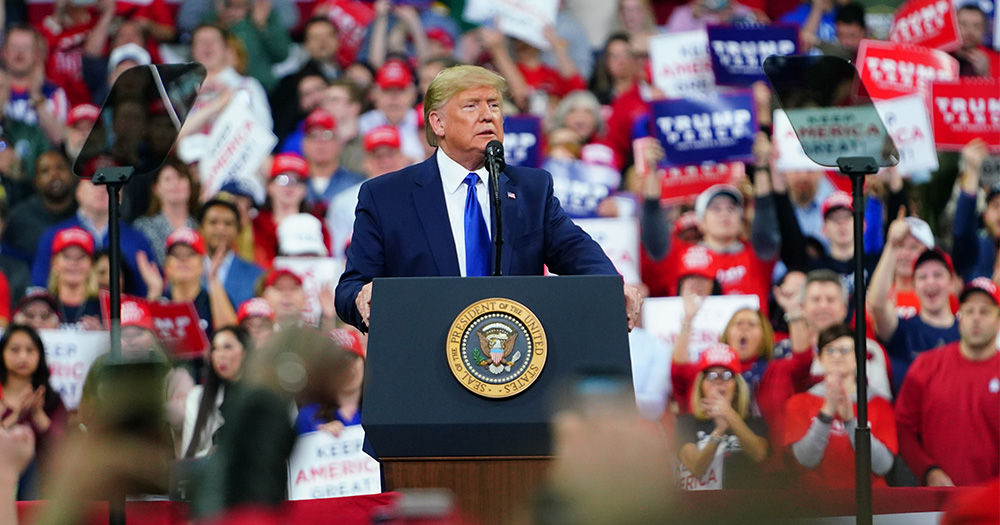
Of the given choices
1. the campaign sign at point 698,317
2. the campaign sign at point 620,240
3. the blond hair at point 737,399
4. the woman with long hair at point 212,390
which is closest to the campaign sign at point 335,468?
the woman with long hair at point 212,390

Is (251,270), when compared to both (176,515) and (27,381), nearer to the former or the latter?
(27,381)

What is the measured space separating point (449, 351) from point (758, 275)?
13.3 feet

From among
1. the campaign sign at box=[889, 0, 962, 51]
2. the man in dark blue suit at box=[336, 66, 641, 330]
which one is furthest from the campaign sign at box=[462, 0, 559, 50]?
the man in dark blue suit at box=[336, 66, 641, 330]

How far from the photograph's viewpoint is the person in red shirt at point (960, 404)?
5793 mm

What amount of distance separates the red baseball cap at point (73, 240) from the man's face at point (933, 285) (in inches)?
157

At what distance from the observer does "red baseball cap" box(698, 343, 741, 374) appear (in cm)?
583

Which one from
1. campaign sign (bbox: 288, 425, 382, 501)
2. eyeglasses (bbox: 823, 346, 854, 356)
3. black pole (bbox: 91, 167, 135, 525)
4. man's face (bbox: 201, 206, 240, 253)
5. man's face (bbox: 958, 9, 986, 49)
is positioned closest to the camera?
black pole (bbox: 91, 167, 135, 525)

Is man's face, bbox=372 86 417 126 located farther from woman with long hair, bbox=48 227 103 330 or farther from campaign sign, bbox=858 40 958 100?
campaign sign, bbox=858 40 958 100

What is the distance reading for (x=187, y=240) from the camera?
22.8 ft

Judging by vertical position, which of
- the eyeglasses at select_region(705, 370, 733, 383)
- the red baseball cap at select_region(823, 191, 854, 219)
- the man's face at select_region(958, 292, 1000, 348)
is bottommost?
the eyeglasses at select_region(705, 370, 733, 383)

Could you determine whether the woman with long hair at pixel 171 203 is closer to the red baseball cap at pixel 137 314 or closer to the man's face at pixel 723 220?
the red baseball cap at pixel 137 314

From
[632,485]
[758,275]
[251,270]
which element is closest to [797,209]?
[758,275]

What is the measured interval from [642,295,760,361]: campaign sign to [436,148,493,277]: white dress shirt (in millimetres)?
2771

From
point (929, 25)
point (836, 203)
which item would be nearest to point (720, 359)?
point (836, 203)
